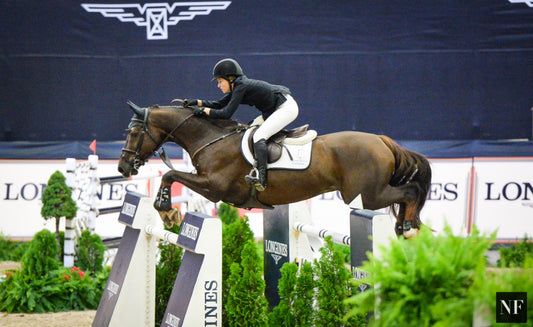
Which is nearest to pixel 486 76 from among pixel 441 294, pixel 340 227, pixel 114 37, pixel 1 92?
pixel 340 227

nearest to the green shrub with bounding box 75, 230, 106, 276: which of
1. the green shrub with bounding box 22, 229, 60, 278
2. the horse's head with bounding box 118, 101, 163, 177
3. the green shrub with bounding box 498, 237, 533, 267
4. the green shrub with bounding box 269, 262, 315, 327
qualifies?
the green shrub with bounding box 22, 229, 60, 278

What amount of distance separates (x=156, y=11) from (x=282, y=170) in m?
5.75

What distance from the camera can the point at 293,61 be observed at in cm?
1007

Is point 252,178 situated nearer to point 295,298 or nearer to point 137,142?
point 137,142

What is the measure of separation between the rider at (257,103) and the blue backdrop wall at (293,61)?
4466mm

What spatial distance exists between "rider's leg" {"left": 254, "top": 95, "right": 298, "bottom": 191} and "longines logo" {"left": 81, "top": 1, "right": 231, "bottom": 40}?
519cm

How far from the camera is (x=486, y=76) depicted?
1004 cm

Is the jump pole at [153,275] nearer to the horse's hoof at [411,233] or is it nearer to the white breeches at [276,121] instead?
the white breeches at [276,121]

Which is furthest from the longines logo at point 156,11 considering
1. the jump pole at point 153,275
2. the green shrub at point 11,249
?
the jump pole at point 153,275

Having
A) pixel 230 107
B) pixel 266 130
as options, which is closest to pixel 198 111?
pixel 230 107

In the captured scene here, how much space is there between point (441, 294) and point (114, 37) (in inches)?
360

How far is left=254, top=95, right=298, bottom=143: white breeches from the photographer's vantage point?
5352 mm

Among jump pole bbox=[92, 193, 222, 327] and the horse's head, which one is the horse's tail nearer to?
the horse's head

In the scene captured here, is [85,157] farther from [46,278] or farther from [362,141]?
[362,141]
